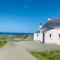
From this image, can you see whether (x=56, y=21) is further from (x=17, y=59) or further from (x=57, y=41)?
(x=17, y=59)

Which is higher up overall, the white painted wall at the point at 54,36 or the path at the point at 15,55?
the white painted wall at the point at 54,36

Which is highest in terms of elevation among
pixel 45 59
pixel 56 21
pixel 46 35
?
pixel 56 21

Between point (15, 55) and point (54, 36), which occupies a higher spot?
point (54, 36)

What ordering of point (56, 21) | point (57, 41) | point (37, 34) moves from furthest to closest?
1. point (37, 34)
2. point (56, 21)
3. point (57, 41)

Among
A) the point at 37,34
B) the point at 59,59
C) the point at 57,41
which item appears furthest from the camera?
the point at 37,34

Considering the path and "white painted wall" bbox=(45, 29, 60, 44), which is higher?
"white painted wall" bbox=(45, 29, 60, 44)

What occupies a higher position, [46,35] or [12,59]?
[46,35]

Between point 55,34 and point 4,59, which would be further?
point 55,34

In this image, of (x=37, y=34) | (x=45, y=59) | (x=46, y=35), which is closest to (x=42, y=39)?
(x=46, y=35)

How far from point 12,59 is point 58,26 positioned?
26637 mm

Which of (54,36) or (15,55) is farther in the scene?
(54,36)

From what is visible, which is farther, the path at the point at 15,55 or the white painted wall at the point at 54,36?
the white painted wall at the point at 54,36

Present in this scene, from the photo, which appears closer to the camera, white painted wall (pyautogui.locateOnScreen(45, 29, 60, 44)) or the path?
the path

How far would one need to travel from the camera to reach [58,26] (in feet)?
147
